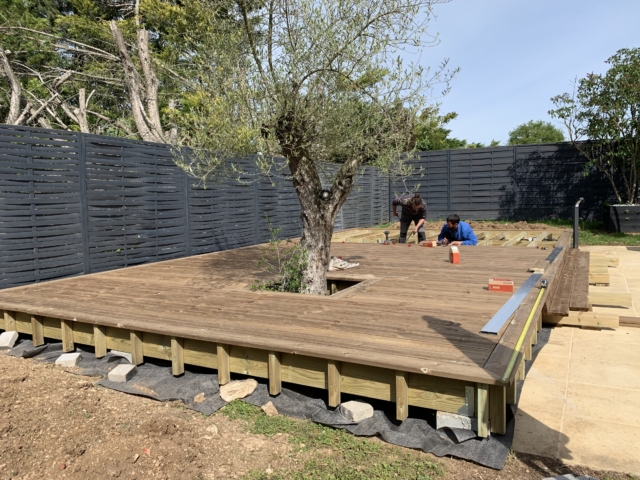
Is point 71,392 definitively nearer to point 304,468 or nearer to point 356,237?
point 304,468

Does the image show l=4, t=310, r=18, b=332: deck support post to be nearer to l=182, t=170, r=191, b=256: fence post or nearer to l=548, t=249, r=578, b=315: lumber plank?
l=182, t=170, r=191, b=256: fence post

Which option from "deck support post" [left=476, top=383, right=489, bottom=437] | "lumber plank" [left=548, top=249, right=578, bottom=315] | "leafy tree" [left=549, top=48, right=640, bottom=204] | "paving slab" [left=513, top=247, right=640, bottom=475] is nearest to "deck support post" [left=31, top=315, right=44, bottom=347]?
"deck support post" [left=476, top=383, right=489, bottom=437]

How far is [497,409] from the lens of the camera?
8.53ft

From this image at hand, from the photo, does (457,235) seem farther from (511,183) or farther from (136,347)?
(511,183)

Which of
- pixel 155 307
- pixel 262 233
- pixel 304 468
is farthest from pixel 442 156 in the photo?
pixel 304 468

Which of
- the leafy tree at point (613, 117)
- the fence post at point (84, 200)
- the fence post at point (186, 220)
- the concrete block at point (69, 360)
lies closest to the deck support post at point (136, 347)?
the concrete block at point (69, 360)

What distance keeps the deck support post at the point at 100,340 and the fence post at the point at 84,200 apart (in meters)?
2.66

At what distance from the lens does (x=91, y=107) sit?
58.2 feet

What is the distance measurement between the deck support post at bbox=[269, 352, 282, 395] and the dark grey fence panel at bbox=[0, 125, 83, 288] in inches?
157

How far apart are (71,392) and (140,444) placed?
1.13 m

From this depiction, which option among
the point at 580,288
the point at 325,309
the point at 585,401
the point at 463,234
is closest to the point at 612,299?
the point at 580,288

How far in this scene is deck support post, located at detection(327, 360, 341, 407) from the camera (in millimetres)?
2992

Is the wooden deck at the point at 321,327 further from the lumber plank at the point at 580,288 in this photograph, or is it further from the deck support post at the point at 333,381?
the lumber plank at the point at 580,288

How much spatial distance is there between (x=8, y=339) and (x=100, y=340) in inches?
46.3
